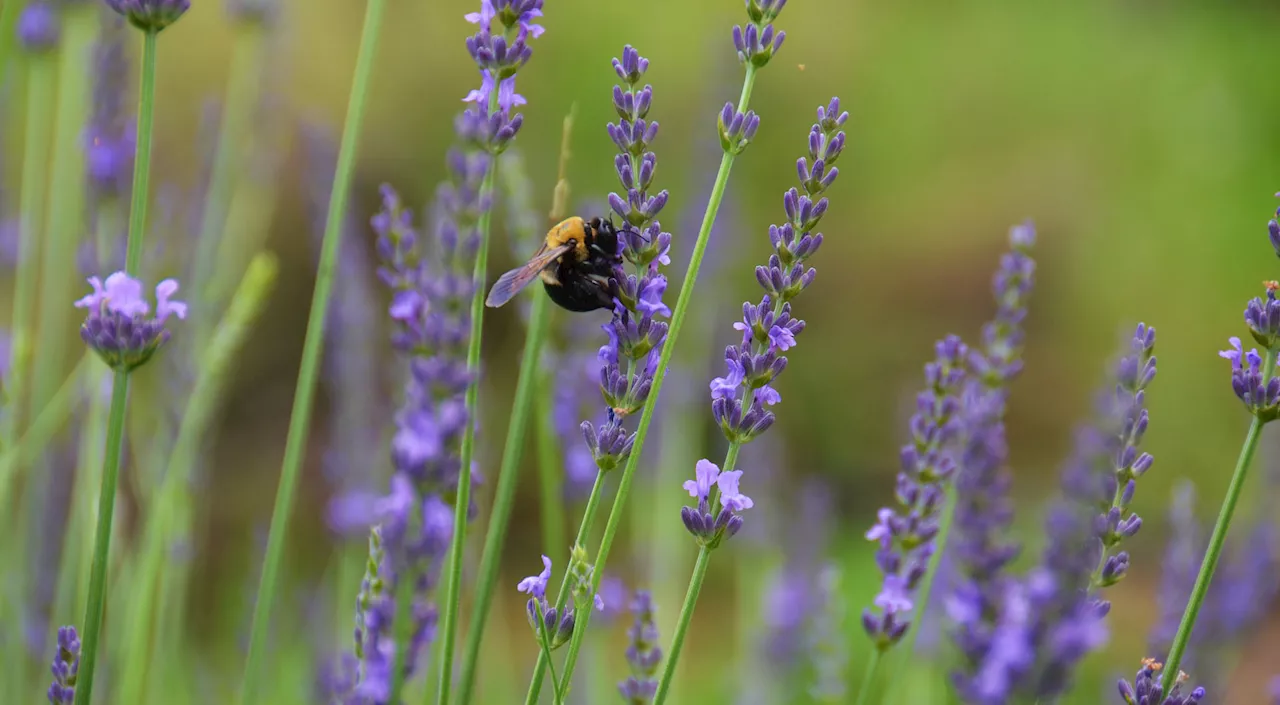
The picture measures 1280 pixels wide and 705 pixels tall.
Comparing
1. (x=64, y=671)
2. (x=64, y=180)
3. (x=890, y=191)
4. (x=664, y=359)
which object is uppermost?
(x=890, y=191)

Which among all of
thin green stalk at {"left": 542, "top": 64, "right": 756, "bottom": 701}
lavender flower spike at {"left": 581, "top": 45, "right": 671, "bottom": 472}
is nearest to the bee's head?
lavender flower spike at {"left": 581, "top": 45, "right": 671, "bottom": 472}

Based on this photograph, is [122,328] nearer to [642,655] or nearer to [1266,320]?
[642,655]

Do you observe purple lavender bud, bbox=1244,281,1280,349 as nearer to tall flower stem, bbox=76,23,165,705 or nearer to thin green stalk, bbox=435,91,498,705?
thin green stalk, bbox=435,91,498,705

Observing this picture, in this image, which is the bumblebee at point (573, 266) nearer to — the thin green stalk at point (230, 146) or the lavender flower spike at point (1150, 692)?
the lavender flower spike at point (1150, 692)

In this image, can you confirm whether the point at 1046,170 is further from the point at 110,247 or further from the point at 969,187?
the point at 110,247

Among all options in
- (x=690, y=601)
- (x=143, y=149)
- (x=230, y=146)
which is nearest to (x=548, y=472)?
(x=690, y=601)

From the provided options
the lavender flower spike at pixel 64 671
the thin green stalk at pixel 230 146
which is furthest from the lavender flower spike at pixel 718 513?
the thin green stalk at pixel 230 146
